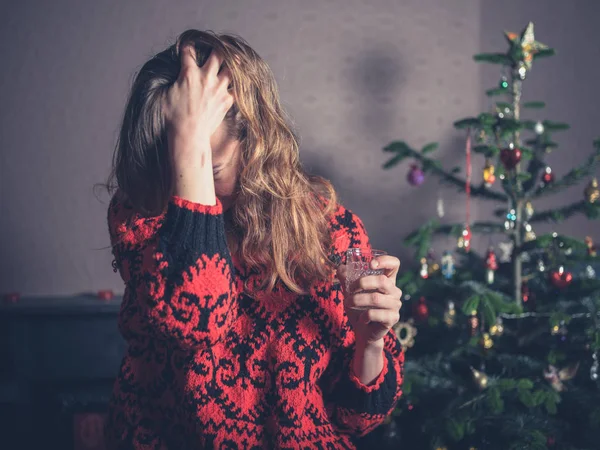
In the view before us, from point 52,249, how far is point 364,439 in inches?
58.7

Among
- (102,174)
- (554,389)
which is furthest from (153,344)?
(102,174)

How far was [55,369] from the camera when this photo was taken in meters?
2.22

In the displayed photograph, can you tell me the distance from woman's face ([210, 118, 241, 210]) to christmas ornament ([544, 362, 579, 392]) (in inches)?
45.4

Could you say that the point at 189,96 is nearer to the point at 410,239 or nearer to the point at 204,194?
the point at 204,194

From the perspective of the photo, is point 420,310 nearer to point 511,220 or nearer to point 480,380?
point 480,380

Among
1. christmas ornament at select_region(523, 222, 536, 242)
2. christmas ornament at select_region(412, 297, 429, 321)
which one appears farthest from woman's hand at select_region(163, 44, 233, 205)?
christmas ornament at select_region(523, 222, 536, 242)

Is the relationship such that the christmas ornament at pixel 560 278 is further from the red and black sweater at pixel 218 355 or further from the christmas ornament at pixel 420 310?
the red and black sweater at pixel 218 355

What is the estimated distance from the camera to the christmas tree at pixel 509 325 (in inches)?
63.1

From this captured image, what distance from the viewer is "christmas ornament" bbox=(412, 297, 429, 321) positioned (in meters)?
1.89

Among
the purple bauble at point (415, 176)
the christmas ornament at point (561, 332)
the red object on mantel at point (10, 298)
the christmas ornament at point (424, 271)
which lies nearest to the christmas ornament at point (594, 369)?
the christmas ornament at point (561, 332)

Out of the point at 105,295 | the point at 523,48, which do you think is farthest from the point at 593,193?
the point at 105,295

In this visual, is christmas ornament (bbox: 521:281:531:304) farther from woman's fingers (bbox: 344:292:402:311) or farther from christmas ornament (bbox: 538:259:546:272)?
woman's fingers (bbox: 344:292:402:311)


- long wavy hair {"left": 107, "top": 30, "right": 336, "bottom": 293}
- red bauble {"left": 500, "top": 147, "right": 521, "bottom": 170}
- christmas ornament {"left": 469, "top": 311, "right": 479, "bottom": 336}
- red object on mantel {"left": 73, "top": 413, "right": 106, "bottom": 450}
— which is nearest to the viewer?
long wavy hair {"left": 107, "top": 30, "right": 336, "bottom": 293}

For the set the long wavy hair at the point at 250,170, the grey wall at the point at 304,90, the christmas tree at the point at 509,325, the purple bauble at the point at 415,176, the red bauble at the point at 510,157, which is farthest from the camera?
the grey wall at the point at 304,90
